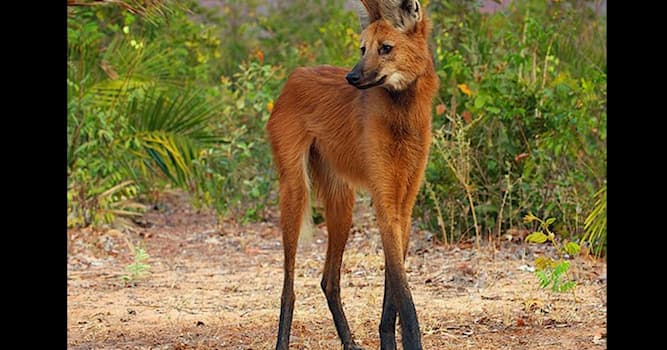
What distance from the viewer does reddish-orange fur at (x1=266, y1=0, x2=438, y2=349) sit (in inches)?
157

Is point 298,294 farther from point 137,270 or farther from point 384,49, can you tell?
point 384,49

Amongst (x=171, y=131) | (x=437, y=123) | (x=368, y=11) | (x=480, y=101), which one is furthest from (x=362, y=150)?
(x=171, y=131)

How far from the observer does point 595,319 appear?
16.0ft

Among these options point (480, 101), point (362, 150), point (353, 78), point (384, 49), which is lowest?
point (362, 150)

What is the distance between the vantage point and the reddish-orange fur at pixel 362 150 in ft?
13.1

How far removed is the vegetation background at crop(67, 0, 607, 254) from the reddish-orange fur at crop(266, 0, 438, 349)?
1129mm

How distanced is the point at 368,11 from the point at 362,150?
1.95ft

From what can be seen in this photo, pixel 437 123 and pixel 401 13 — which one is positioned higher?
pixel 401 13

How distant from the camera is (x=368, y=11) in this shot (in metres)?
3.98

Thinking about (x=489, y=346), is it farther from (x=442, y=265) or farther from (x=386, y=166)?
(x=442, y=265)

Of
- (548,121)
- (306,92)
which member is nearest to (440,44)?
(548,121)

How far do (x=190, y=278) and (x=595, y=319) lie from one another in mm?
2889

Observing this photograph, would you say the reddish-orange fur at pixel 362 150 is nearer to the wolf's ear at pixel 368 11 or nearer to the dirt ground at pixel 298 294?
the wolf's ear at pixel 368 11
